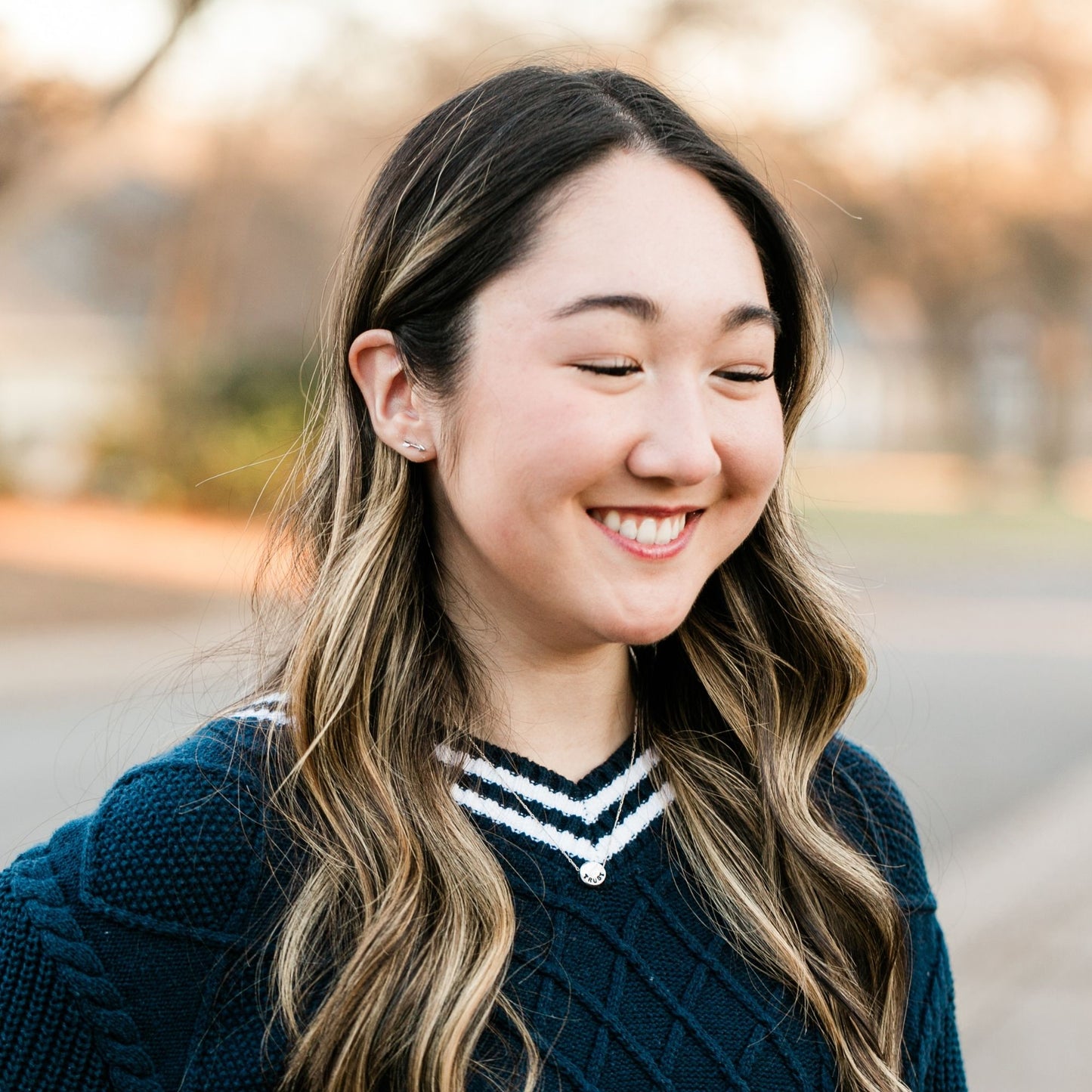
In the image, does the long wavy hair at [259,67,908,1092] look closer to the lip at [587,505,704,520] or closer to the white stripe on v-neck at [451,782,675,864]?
the white stripe on v-neck at [451,782,675,864]

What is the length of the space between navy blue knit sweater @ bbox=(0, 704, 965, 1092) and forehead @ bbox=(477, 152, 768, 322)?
0.59 meters

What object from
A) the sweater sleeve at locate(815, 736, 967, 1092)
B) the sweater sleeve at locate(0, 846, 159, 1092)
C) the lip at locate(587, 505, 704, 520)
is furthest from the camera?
the sweater sleeve at locate(815, 736, 967, 1092)

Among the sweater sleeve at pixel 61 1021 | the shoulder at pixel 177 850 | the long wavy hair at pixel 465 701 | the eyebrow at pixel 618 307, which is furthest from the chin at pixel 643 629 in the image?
the sweater sleeve at pixel 61 1021

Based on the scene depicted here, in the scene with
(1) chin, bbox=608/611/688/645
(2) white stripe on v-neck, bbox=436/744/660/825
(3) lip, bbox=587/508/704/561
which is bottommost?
(2) white stripe on v-neck, bbox=436/744/660/825

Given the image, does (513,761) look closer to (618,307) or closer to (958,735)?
(618,307)

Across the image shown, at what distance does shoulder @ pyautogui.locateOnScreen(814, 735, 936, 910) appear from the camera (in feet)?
6.79

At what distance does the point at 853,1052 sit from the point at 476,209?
1135mm

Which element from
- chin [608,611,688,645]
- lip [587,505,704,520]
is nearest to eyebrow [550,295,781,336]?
lip [587,505,704,520]

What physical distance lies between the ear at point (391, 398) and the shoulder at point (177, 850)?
0.43 meters

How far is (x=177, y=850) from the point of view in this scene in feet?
5.45

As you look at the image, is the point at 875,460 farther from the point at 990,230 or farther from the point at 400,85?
the point at 400,85

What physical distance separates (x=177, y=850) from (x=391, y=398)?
60cm

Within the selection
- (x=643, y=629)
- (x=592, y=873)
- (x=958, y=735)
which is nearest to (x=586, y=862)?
(x=592, y=873)

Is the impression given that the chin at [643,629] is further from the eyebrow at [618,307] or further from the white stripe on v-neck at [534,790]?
the eyebrow at [618,307]
